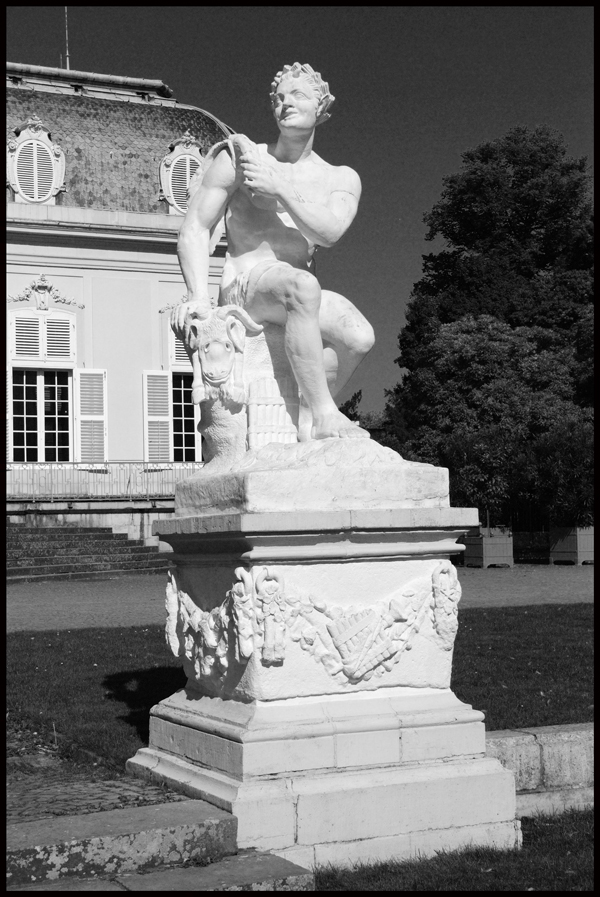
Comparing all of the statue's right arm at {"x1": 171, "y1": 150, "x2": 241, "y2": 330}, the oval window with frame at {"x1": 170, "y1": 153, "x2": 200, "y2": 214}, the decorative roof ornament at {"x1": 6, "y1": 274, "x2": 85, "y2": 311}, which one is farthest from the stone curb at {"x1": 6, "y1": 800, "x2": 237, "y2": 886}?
the oval window with frame at {"x1": 170, "y1": 153, "x2": 200, "y2": 214}

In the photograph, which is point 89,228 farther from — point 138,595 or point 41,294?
point 138,595

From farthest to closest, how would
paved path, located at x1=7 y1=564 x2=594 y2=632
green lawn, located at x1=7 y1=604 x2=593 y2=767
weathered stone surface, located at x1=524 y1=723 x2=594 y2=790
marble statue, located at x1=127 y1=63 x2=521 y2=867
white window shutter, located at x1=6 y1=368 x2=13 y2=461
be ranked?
white window shutter, located at x1=6 y1=368 x2=13 y2=461 → paved path, located at x1=7 y1=564 x2=594 y2=632 → green lawn, located at x1=7 y1=604 x2=593 y2=767 → weathered stone surface, located at x1=524 y1=723 x2=594 y2=790 → marble statue, located at x1=127 y1=63 x2=521 y2=867

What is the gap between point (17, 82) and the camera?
90.3 ft

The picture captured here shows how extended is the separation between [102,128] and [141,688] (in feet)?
72.6

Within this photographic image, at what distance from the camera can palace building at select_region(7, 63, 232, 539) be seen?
25.2 metres

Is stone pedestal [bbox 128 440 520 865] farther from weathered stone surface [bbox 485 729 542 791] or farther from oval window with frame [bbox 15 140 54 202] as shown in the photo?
oval window with frame [bbox 15 140 54 202]

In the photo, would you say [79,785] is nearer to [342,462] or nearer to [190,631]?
[190,631]

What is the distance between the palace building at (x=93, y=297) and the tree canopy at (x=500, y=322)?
6.35 m

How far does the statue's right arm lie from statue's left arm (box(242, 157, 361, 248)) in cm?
21

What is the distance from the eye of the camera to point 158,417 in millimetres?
25969

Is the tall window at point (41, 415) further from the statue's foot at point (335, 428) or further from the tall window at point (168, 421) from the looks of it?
the statue's foot at point (335, 428)

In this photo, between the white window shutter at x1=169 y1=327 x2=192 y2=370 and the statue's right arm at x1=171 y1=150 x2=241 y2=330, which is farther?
the white window shutter at x1=169 y1=327 x2=192 y2=370

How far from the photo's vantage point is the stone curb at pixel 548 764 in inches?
189

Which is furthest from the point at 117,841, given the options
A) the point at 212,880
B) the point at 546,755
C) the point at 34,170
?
the point at 34,170
